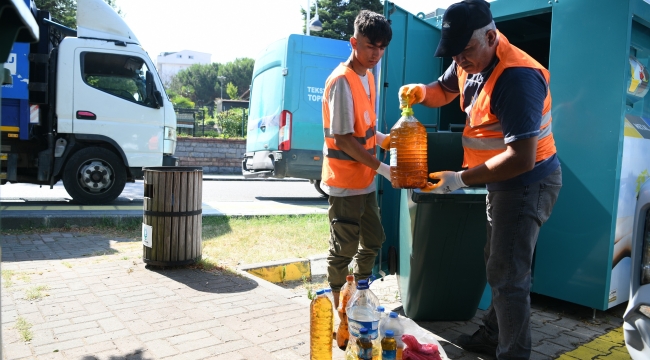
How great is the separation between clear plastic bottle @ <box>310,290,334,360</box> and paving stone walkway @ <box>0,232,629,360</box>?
0.56ft

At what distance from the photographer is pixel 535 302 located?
14.4ft

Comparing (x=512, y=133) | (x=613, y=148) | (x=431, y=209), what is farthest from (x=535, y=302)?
(x=512, y=133)

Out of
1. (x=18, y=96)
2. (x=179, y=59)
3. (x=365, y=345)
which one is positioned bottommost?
(x=365, y=345)

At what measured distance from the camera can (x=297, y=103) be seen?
1018 cm

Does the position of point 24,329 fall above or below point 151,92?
below

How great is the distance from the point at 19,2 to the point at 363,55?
78.9 inches

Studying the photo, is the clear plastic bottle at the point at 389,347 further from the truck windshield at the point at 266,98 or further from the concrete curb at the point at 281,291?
the truck windshield at the point at 266,98

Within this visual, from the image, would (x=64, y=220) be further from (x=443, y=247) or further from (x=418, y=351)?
(x=418, y=351)

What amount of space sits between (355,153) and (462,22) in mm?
1050

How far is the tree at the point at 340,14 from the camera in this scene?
29.2 m

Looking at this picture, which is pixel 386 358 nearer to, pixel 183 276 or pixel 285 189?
pixel 183 276

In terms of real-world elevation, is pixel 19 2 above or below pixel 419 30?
below

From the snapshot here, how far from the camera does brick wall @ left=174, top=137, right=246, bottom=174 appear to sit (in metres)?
21.0

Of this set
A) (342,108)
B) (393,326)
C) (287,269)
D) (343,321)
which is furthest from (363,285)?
(287,269)
